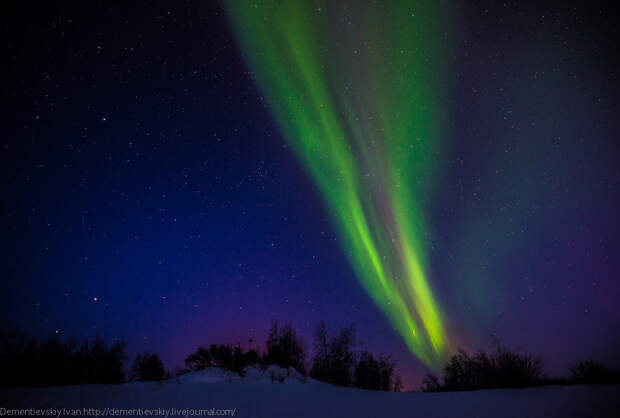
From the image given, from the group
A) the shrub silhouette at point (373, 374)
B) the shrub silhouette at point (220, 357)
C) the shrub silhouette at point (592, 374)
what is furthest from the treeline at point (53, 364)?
the shrub silhouette at point (592, 374)

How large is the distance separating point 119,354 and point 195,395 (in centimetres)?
482

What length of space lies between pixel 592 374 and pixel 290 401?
7.87 meters

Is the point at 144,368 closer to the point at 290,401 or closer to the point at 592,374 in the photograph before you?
the point at 290,401

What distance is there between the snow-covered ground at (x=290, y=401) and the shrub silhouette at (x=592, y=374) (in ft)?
4.60

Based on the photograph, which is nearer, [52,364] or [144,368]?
[52,364]

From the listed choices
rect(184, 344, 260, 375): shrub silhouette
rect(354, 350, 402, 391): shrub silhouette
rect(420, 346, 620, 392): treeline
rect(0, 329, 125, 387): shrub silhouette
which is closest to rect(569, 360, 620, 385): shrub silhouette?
rect(420, 346, 620, 392): treeline

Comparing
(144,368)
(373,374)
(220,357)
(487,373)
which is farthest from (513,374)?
(144,368)

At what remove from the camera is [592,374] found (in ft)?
21.8

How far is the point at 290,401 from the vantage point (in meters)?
5.46

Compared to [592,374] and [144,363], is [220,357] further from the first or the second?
[592,374]

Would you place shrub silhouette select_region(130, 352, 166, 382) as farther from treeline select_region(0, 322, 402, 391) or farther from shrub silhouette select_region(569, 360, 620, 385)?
shrub silhouette select_region(569, 360, 620, 385)

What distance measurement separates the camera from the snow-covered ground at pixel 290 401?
4.15 metres

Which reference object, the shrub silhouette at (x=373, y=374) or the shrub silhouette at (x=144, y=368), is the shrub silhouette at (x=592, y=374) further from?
the shrub silhouette at (x=144, y=368)

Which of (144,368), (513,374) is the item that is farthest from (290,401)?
(144,368)
